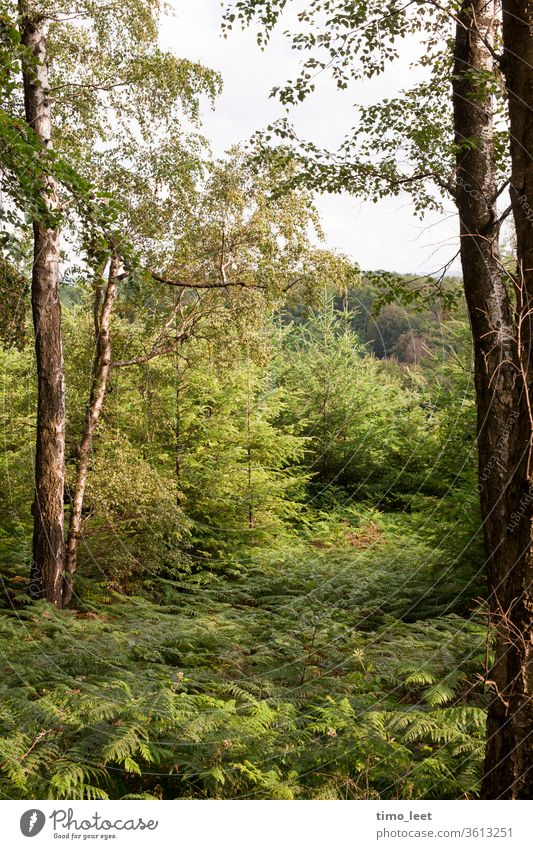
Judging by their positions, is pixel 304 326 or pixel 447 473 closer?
pixel 447 473

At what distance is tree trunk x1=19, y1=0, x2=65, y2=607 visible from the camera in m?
7.98

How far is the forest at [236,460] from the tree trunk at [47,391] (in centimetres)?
3

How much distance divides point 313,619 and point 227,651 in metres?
1.63

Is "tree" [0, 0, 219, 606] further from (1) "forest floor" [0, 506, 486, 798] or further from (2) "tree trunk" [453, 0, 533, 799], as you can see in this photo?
(2) "tree trunk" [453, 0, 533, 799]

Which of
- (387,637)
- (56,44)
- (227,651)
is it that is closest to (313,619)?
(387,637)

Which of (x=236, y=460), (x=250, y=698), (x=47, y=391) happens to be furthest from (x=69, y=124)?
(x=250, y=698)

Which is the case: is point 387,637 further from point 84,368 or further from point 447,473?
point 84,368

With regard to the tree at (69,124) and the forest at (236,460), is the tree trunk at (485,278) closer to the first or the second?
the forest at (236,460)

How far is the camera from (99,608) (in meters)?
8.38

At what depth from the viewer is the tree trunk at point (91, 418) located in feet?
29.7

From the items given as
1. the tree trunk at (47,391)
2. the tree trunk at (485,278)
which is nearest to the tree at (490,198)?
the tree trunk at (485,278)

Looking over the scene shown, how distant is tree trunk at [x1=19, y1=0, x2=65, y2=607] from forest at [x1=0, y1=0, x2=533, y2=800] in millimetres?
31

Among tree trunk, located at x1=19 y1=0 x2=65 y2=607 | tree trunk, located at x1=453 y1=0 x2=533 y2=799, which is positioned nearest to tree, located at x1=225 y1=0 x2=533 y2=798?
tree trunk, located at x1=453 y1=0 x2=533 y2=799

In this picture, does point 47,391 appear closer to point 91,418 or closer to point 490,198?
point 91,418
